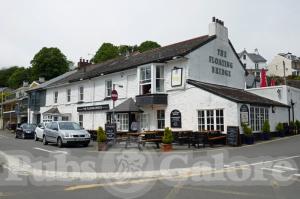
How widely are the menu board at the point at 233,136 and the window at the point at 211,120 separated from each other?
158 centimetres

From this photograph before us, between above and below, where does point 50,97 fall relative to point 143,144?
above

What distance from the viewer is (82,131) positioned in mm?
22531

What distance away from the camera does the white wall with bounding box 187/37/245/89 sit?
2480cm

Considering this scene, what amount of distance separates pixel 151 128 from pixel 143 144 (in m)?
5.39

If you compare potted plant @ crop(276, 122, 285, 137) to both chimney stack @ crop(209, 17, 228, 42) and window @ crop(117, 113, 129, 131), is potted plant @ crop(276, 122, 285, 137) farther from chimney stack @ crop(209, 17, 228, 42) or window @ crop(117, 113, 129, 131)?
window @ crop(117, 113, 129, 131)

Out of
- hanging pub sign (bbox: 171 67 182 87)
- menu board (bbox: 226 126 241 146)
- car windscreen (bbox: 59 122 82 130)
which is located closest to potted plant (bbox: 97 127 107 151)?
car windscreen (bbox: 59 122 82 130)

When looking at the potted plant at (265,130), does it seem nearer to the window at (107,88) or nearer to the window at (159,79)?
the window at (159,79)

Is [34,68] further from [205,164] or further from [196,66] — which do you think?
[205,164]

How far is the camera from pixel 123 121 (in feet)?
93.1

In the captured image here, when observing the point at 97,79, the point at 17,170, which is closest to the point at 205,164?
the point at 17,170

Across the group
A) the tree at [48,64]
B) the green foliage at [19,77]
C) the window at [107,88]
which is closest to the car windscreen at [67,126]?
the window at [107,88]

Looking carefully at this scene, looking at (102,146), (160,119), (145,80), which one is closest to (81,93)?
(145,80)

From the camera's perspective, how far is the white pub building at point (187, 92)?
2236cm

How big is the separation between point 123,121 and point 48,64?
48.3m
